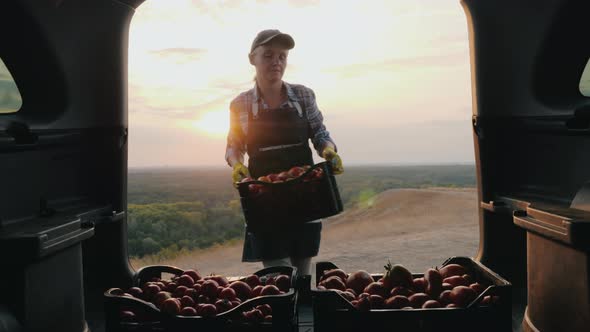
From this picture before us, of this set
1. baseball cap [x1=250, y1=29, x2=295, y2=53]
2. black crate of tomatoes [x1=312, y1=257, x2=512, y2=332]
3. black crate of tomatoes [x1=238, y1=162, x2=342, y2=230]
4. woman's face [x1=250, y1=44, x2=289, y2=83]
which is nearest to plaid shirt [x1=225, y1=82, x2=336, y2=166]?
woman's face [x1=250, y1=44, x2=289, y2=83]

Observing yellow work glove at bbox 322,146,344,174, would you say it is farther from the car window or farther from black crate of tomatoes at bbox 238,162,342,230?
the car window

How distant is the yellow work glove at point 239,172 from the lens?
10.6 feet

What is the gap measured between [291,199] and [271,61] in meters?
1.00

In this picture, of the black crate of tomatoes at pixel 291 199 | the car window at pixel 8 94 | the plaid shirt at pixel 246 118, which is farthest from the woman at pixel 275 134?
the car window at pixel 8 94

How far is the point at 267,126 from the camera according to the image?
3.48m

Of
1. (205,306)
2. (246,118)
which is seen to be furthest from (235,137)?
(205,306)

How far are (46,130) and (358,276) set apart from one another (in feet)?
6.22

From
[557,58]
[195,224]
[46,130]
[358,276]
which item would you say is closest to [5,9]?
[46,130]

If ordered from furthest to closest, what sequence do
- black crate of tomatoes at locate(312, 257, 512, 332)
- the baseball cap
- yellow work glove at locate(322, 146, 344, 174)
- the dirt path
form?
the dirt path, the baseball cap, yellow work glove at locate(322, 146, 344, 174), black crate of tomatoes at locate(312, 257, 512, 332)

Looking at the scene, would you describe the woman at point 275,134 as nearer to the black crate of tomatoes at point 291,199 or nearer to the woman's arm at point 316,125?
the woman's arm at point 316,125

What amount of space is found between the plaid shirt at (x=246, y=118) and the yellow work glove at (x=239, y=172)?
215mm

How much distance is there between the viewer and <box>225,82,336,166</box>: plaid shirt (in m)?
3.52

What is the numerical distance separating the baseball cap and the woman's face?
0.03 m

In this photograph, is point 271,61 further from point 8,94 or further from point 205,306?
point 205,306
